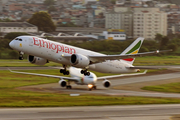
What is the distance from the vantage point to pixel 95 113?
4284cm

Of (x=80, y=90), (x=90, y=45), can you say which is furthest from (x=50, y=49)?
(x=90, y=45)

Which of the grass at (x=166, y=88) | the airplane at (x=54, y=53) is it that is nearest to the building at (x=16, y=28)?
the grass at (x=166, y=88)

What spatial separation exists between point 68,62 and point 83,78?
22.0 m

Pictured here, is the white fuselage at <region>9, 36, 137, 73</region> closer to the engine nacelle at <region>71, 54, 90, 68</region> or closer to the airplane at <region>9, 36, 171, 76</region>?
the airplane at <region>9, 36, 171, 76</region>

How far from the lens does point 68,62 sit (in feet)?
173

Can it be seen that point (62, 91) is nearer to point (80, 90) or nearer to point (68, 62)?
point (80, 90)

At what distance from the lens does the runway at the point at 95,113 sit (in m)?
39.9

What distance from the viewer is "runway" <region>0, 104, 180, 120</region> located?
39.9 m

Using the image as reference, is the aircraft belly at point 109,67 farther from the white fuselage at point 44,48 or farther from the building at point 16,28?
the building at point 16,28

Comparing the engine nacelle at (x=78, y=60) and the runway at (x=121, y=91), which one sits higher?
the engine nacelle at (x=78, y=60)

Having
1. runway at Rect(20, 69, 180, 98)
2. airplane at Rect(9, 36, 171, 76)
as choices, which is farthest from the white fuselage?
runway at Rect(20, 69, 180, 98)

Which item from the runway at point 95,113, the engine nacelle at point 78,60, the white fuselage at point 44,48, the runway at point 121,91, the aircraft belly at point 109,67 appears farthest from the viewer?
the runway at point 121,91

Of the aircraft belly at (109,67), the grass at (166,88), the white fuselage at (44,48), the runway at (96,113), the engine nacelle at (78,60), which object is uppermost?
the white fuselage at (44,48)

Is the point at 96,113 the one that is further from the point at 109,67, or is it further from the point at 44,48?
the point at 109,67
